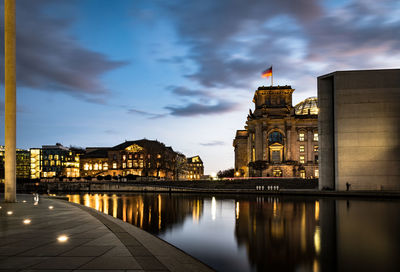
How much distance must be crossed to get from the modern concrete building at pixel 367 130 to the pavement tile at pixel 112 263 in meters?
55.6

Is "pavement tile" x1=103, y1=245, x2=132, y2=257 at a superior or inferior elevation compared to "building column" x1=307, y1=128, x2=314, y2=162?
inferior

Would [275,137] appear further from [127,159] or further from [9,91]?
[9,91]

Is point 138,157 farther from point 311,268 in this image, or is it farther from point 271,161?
point 311,268

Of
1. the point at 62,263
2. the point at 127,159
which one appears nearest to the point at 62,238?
the point at 62,263

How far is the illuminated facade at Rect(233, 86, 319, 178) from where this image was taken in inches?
4434

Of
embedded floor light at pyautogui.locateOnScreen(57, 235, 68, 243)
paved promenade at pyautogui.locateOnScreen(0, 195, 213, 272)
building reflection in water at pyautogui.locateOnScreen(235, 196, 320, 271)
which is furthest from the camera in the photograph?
building reflection in water at pyautogui.locateOnScreen(235, 196, 320, 271)

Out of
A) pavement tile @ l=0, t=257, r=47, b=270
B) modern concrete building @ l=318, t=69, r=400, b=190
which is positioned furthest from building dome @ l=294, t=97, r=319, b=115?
pavement tile @ l=0, t=257, r=47, b=270

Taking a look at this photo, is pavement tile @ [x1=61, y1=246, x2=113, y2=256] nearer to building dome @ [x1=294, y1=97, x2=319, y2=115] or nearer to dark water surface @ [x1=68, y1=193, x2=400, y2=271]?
dark water surface @ [x1=68, y1=193, x2=400, y2=271]

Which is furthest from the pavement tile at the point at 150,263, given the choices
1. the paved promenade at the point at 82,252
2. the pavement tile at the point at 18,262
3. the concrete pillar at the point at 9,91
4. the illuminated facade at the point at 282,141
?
the illuminated facade at the point at 282,141

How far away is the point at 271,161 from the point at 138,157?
66481mm

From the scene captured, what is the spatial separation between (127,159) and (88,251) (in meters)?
149

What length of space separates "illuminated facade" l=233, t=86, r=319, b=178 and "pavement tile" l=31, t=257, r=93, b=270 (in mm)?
103319

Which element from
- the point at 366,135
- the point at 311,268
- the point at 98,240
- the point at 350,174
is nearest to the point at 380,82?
the point at 366,135

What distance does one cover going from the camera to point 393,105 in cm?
5919
